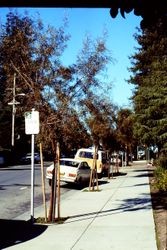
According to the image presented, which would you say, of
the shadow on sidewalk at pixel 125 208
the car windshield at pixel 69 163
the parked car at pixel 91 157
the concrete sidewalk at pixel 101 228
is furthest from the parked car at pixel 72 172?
the concrete sidewalk at pixel 101 228

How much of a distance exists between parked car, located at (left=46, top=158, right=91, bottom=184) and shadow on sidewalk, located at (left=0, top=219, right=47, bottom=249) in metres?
11.2

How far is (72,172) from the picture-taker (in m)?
22.6

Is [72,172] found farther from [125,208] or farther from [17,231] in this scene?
[17,231]

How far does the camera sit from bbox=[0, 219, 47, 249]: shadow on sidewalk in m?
8.52

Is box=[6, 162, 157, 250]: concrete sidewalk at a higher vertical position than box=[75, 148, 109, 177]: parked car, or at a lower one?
lower

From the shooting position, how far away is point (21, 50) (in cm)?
1145

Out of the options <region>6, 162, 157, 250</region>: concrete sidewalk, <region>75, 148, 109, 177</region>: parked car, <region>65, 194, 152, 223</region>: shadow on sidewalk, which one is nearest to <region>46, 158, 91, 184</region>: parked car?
<region>75, 148, 109, 177</region>: parked car

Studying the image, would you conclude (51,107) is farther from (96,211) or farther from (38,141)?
(96,211)

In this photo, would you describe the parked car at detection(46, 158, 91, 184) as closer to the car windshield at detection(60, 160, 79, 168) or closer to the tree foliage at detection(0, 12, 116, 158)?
the car windshield at detection(60, 160, 79, 168)

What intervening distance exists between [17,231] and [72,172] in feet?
42.6

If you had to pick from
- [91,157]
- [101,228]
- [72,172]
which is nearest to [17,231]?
[101,228]

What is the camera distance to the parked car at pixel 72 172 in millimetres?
22609

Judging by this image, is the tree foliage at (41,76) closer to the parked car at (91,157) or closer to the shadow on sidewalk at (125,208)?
the shadow on sidewalk at (125,208)

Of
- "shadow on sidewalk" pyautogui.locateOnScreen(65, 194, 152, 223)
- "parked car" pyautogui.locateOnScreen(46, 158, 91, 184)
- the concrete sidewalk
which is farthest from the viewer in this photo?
"parked car" pyautogui.locateOnScreen(46, 158, 91, 184)
